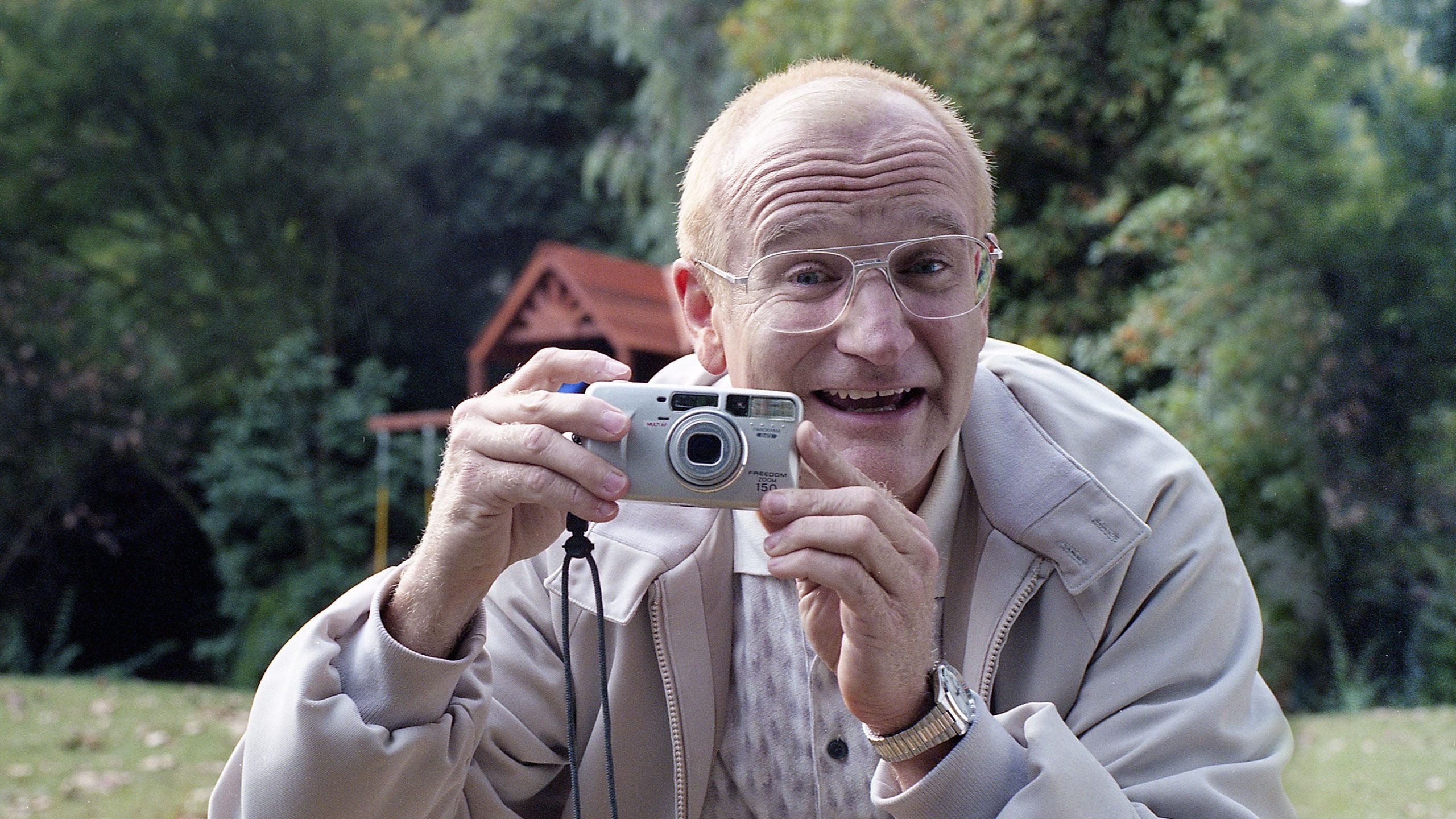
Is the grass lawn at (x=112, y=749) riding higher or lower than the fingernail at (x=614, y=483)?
lower

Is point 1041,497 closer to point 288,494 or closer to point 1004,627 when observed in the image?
point 1004,627

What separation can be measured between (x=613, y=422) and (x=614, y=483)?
0.25 ft

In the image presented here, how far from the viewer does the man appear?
146cm

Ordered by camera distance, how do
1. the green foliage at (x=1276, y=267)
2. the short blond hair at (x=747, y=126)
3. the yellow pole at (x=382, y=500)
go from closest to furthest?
the short blond hair at (x=747, y=126) < the green foliage at (x=1276, y=267) < the yellow pole at (x=382, y=500)

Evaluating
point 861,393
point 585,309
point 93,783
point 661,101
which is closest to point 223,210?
point 661,101

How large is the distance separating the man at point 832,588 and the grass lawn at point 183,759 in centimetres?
266

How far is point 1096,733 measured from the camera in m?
1.63

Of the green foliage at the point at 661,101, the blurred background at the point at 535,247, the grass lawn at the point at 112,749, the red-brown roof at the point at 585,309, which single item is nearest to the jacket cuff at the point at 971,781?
the grass lawn at the point at 112,749

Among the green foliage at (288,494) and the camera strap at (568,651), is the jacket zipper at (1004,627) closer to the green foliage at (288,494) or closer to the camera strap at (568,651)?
the camera strap at (568,651)

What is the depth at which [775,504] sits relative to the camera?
4.69 feet

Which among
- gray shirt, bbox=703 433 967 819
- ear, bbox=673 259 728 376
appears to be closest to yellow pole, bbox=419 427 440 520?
ear, bbox=673 259 728 376

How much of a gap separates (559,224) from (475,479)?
41.3 feet

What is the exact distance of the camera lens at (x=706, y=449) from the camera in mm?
1484

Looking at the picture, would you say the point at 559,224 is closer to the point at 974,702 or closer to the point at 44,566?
the point at 44,566
